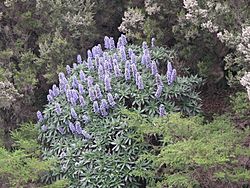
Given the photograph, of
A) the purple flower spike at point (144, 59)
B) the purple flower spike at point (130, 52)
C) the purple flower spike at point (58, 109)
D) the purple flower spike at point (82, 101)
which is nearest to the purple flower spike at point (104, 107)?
the purple flower spike at point (82, 101)

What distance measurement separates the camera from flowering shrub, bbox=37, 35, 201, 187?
5.65 metres

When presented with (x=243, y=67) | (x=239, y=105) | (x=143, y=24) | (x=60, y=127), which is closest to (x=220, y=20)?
(x=243, y=67)

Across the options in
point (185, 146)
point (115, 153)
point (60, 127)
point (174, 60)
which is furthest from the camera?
point (174, 60)

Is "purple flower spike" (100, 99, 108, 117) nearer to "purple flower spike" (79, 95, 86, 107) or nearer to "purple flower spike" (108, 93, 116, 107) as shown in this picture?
"purple flower spike" (108, 93, 116, 107)

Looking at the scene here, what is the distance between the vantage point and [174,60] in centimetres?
704

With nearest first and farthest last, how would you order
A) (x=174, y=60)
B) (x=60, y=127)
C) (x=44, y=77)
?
(x=60, y=127) → (x=174, y=60) → (x=44, y=77)

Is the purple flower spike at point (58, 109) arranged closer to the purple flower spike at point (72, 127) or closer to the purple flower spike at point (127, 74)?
the purple flower spike at point (72, 127)

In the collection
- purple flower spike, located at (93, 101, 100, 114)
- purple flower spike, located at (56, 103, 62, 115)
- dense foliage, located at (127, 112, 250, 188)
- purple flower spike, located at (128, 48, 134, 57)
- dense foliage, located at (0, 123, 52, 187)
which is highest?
purple flower spike, located at (128, 48, 134, 57)

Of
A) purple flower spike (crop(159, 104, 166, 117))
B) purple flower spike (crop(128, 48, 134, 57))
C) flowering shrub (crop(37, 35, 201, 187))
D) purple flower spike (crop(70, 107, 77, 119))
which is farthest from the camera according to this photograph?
purple flower spike (crop(128, 48, 134, 57))

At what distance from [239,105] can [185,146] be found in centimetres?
149

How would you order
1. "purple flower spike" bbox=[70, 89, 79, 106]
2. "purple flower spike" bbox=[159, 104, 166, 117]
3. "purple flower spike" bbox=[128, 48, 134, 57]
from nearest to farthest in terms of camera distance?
"purple flower spike" bbox=[159, 104, 166, 117], "purple flower spike" bbox=[70, 89, 79, 106], "purple flower spike" bbox=[128, 48, 134, 57]

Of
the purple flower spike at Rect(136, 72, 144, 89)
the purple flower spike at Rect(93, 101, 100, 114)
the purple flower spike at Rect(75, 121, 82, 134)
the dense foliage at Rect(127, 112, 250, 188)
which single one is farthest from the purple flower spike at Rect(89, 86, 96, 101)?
the dense foliage at Rect(127, 112, 250, 188)

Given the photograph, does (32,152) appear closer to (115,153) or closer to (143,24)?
(115,153)

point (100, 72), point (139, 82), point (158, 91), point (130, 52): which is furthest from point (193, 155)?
point (130, 52)
